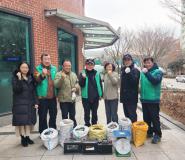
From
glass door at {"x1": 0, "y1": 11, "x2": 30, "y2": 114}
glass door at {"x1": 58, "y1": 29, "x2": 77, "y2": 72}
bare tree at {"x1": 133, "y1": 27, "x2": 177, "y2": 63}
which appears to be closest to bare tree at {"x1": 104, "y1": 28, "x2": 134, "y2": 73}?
bare tree at {"x1": 133, "y1": 27, "x2": 177, "y2": 63}

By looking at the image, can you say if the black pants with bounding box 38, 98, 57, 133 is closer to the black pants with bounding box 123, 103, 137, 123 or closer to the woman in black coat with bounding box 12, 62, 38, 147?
the woman in black coat with bounding box 12, 62, 38, 147

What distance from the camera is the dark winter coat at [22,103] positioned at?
548 cm

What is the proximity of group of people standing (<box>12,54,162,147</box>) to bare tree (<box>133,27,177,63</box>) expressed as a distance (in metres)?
19.0

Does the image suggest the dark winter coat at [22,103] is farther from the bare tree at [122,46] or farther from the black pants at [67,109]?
the bare tree at [122,46]

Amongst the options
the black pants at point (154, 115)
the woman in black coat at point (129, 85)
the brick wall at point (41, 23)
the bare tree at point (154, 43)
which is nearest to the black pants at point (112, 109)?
the woman in black coat at point (129, 85)

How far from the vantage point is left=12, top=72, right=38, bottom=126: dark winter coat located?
A: 5.48m

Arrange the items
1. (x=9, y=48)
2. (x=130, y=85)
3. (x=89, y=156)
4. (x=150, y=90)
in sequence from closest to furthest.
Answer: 1. (x=89, y=156)
2. (x=150, y=90)
3. (x=130, y=85)
4. (x=9, y=48)

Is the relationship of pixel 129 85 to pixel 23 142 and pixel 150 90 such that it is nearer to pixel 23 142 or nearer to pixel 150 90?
pixel 150 90

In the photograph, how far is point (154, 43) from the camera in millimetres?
25266

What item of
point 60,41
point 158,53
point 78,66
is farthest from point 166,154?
point 158,53

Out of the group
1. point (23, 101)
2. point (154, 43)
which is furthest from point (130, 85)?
point (154, 43)

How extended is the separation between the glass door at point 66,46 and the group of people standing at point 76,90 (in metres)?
4.89

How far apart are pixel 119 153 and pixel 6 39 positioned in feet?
14.9

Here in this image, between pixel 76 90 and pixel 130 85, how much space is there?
1.17m
